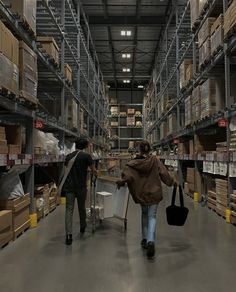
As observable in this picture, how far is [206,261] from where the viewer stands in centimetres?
420

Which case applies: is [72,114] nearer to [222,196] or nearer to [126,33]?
[222,196]

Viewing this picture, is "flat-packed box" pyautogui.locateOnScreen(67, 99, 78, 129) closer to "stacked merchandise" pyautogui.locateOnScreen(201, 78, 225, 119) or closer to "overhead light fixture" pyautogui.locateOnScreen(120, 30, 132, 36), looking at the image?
"stacked merchandise" pyautogui.locateOnScreen(201, 78, 225, 119)

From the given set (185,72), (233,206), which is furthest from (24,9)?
(185,72)

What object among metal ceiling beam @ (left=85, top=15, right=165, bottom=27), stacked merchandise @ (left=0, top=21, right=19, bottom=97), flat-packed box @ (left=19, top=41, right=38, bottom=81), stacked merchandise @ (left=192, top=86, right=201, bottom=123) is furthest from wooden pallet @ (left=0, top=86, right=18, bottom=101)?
metal ceiling beam @ (left=85, top=15, right=165, bottom=27)

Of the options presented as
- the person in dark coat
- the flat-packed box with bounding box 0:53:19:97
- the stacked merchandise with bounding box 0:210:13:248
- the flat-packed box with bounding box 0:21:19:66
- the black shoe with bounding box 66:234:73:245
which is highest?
the flat-packed box with bounding box 0:21:19:66

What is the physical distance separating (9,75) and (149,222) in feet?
9.45

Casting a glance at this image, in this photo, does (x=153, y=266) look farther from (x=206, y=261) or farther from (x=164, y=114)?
(x=164, y=114)

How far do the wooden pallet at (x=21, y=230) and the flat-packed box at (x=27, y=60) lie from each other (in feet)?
8.34

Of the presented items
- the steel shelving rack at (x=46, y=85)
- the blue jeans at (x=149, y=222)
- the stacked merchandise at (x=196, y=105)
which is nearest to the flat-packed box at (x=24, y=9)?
the steel shelving rack at (x=46, y=85)

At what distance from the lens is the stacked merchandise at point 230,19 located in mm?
5991

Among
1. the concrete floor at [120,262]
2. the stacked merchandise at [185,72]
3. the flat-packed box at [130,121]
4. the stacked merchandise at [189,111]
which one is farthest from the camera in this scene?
the flat-packed box at [130,121]

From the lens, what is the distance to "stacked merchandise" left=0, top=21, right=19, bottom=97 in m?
4.77

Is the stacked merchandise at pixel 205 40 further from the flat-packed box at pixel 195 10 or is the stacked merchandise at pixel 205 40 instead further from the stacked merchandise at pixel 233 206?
the stacked merchandise at pixel 233 206

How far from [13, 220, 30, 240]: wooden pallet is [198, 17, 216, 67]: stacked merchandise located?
5.17 meters
